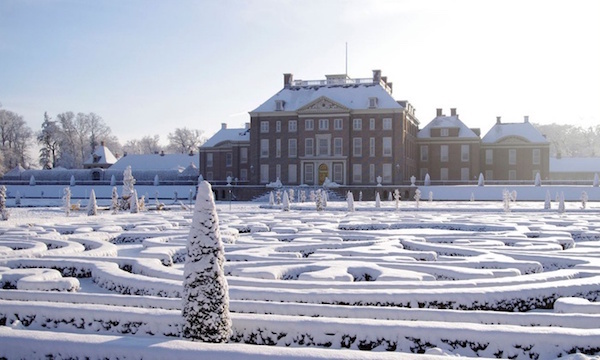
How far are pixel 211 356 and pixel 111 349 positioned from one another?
0.95m

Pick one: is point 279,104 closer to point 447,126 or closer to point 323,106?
point 323,106

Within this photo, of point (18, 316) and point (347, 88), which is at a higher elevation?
point (347, 88)

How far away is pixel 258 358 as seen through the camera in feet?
16.3

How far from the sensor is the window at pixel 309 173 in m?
53.6

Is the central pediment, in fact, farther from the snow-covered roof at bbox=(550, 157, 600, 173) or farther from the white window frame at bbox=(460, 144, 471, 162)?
the snow-covered roof at bbox=(550, 157, 600, 173)

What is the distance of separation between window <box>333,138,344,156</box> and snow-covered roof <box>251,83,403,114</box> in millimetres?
3017

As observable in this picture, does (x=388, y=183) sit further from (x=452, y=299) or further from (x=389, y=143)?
(x=452, y=299)

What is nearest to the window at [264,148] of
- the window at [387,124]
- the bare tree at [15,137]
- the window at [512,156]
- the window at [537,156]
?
the window at [387,124]

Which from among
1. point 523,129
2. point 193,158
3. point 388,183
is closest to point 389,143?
point 388,183

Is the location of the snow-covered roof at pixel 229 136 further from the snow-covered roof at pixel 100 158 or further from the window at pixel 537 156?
the window at pixel 537 156

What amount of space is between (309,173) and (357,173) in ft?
14.1

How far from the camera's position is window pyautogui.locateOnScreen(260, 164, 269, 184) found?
54.5 m

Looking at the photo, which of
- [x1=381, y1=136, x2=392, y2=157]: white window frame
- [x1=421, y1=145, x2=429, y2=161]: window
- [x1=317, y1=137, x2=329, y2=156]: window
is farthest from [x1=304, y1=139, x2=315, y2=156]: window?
[x1=421, y1=145, x2=429, y2=161]: window

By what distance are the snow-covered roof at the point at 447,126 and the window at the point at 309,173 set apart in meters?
12.2
